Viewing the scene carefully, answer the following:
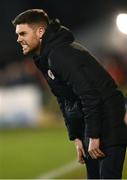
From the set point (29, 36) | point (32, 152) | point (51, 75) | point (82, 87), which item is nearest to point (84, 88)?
point (82, 87)

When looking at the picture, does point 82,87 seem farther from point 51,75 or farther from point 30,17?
point 30,17

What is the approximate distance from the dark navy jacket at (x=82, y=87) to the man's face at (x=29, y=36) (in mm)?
67

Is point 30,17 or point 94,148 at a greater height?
point 30,17

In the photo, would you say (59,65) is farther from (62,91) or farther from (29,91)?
(29,91)

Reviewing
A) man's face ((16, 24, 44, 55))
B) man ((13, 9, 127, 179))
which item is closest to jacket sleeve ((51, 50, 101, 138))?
man ((13, 9, 127, 179))

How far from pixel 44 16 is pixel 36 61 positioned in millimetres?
378

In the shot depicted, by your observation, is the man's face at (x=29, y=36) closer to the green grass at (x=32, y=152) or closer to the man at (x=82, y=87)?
the man at (x=82, y=87)

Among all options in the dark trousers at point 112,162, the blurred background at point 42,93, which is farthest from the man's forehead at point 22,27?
the blurred background at point 42,93

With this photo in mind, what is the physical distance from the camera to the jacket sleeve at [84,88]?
5359mm

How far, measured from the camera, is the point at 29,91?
1983 centimetres

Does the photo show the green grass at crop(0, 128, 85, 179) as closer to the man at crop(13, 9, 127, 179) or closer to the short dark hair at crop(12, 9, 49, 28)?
the man at crop(13, 9, 127, 179)

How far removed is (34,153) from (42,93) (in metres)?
6.47

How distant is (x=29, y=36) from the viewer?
5594 millimetres

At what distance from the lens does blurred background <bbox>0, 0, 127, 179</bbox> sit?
11.7m
